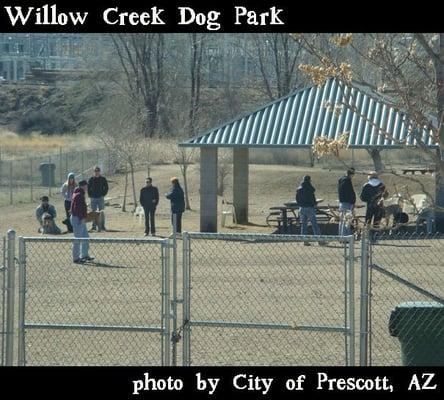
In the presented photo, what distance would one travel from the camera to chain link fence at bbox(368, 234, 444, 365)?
32.8 feet

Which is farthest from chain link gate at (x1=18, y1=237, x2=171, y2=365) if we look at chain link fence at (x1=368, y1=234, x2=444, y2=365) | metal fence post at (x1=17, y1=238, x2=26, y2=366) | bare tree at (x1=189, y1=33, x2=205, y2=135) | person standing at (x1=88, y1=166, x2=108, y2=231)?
bare tree at (x1=189, y1=33, x2=205, y2=135)

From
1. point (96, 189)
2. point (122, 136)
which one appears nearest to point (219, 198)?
point (122, 136)

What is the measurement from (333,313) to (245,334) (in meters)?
2.03

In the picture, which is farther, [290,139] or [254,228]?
[254,228]

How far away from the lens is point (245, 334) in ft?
44.4

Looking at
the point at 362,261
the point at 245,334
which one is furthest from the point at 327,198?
the point at 362,261

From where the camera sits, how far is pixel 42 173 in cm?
4047

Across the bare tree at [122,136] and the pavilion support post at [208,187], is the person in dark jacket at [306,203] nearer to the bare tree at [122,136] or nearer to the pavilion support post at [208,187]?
the pavilion support post at [208,187]

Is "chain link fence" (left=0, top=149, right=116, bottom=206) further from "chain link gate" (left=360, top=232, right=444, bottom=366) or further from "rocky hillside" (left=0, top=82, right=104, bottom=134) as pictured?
"rocky hillside" (left=0, top=82, right=104, bottom=134)

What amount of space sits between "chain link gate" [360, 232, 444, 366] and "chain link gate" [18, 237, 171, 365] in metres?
1.84

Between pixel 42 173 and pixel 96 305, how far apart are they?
25.6 metres

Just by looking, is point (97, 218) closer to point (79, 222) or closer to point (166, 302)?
point (79, 222)

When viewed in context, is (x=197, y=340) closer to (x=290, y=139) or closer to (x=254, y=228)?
(x=290, y=139)

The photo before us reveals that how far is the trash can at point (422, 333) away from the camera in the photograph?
9.98m
